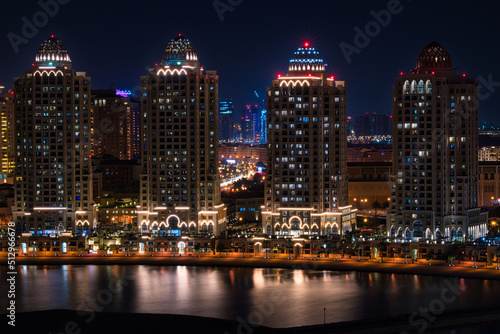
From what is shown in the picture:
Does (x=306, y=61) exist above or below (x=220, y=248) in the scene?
above

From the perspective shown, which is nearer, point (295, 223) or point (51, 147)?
point (295, 223)

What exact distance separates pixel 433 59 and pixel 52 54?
3916cm

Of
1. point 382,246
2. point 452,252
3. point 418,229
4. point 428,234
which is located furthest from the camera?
point 418,229

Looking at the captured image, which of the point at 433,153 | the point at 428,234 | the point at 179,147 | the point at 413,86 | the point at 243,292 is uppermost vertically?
the point at 413,86

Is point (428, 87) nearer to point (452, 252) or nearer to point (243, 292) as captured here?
point (452, 252)

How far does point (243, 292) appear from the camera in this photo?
9544 centimetres

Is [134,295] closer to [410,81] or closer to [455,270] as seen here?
[455,270]

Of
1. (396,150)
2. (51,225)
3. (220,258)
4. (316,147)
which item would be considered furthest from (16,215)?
(396,150)

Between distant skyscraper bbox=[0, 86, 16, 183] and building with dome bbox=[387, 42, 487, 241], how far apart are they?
69574 millimetres

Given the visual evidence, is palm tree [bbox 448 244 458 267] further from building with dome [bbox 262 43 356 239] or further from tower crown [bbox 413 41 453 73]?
tower crown [bbox 413 41 453 73]

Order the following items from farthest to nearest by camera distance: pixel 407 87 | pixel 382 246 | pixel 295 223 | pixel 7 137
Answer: pixel 7 137 < pixel 295 223 < pixel 407 87 < pixel 382 246

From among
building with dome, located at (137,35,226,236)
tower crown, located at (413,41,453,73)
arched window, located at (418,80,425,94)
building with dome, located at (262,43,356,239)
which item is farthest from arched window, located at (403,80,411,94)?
building with dome, located at (137,35,226,236)

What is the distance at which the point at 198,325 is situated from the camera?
81.4 meters

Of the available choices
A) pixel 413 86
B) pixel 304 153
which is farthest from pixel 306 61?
pixel 413 86
